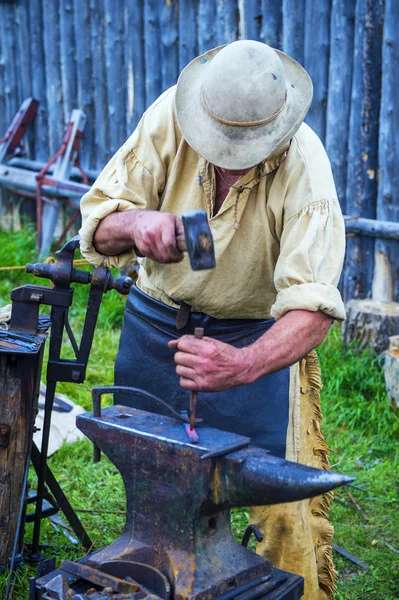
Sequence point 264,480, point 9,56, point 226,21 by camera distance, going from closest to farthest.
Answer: point 264,480 < point 226,21 < point 9,56

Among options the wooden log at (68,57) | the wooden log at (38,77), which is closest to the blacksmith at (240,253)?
the wooden log at (68,57)

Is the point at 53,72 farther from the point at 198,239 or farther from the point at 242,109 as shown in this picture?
the point at 198,239

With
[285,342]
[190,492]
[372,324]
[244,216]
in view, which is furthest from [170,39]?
[190,492]

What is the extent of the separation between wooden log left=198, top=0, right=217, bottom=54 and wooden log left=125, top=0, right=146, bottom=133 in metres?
0.72

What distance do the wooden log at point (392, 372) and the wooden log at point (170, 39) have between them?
9.71ft

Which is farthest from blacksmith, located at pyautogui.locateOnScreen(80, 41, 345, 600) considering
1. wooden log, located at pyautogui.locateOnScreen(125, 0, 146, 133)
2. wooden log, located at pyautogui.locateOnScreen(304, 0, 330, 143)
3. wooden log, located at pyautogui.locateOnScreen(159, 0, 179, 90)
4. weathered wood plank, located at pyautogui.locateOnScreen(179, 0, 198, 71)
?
wooden log, located at pyautogui.locateOnScreen(125, 0, 146, 133)

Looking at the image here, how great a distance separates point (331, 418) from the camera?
5.13 metres

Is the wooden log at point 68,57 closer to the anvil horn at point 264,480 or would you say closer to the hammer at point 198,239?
the hammer at point 198,239

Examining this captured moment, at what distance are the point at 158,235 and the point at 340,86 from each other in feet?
11.8

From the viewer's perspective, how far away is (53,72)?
775 centimetres

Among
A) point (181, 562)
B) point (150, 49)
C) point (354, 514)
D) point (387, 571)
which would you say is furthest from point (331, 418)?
point (150, 49)

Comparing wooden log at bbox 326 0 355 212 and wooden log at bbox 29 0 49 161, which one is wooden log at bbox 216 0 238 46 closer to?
wooden log at bbox 326 0 355 212

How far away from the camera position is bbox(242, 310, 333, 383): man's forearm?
241 centimetres

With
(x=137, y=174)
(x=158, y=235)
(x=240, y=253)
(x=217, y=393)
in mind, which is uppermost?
(x=137, y=174)
